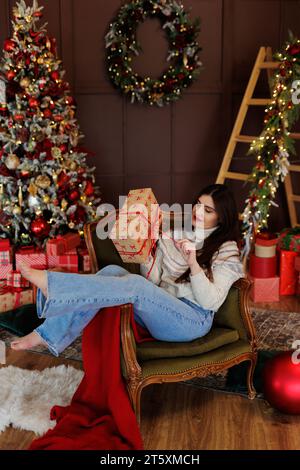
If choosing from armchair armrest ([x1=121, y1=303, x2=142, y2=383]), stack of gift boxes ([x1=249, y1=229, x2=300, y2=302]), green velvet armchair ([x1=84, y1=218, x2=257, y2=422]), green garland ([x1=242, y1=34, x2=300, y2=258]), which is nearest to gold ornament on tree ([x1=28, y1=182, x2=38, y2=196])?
green velvet armchair ([x1=84, y1=218, x2=257, y2=422])

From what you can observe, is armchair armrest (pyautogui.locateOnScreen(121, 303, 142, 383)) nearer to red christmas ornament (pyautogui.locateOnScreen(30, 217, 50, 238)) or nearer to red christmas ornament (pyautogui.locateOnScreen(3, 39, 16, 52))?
red christmas ornament (pyautogui.locateOnScreen(30, 217, 50, 238))

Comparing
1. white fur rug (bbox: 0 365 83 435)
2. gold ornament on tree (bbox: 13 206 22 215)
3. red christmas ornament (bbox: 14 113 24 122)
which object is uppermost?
red christmas ornament (bbox: 14 113 24 122)

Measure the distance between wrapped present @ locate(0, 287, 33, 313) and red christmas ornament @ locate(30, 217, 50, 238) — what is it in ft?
1.62

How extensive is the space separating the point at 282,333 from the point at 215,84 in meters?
2.81

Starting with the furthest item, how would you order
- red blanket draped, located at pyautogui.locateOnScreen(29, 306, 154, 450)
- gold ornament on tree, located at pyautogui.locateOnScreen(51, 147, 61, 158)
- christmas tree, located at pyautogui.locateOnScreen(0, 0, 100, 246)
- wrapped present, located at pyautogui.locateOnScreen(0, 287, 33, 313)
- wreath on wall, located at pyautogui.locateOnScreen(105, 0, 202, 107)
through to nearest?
1. wreath on wall, located at pyautogui.locateOnScreen(105, 0, 202, 107)
2. gold ornament on tree, located at pyautogui.locateOnScreen(51, 147, 61, 158)
3. christmas tree, located at pyautogui.locateOnScreen(0, 0, 100, 246)
4. wrapped present, located at pyautogui.locateOnScreen(0, 287, 33, 313)
5. red blanket draped, located at pyautogui.locateOnScreen(29, 306, 154, 450)

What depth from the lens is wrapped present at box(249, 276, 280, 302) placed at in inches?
186

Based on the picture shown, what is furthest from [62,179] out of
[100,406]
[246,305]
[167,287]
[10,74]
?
[100,406]

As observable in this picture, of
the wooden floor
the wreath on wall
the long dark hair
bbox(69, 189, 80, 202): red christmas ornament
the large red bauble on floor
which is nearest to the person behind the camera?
the wooden floor

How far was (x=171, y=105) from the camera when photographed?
5.91 metres

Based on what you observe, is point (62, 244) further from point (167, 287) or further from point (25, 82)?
point (167, 287)

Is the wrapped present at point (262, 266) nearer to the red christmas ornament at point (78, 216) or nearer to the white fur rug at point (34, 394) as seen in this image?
the red christmas ornament at point (78, 216)

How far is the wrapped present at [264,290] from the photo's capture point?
15.5ft

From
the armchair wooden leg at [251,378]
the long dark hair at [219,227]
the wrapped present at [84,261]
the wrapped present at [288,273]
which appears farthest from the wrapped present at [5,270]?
the armchair wooden leg at [251,378]

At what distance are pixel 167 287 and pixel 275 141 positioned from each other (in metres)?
2.10
